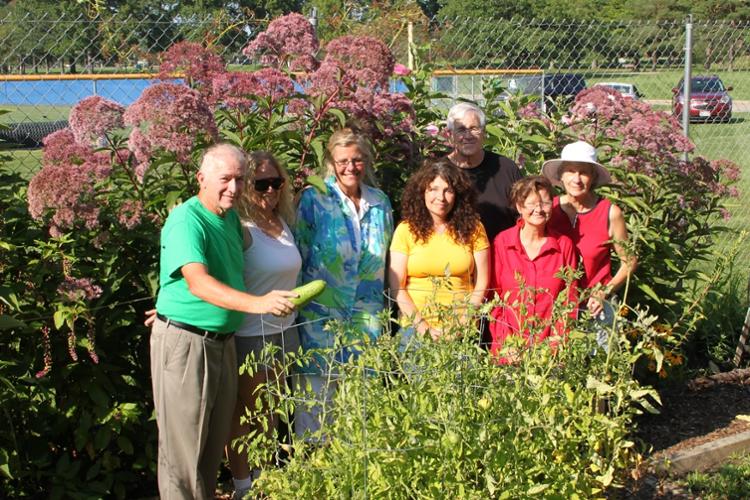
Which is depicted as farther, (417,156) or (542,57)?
(542,57)

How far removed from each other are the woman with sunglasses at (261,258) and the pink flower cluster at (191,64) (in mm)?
557

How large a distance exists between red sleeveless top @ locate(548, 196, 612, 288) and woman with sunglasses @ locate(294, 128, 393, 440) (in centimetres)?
99

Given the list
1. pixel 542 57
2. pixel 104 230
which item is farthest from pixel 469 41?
pixel 104 230

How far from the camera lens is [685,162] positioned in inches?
236

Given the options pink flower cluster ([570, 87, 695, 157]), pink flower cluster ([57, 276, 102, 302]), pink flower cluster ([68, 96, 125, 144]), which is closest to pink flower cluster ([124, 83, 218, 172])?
pink flower cluster ([68, 96, 125, 144])

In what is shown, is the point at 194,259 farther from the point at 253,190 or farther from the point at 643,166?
the point at 643,166

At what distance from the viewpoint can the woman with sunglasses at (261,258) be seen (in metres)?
4.18

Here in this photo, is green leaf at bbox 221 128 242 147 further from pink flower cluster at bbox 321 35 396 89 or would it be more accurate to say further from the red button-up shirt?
the red button-up shirt

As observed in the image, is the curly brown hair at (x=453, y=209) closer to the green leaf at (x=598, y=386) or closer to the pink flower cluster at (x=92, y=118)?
the pink flower cluster at (x=92, y=118)

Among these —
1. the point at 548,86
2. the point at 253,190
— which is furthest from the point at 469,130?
the point at 548,86

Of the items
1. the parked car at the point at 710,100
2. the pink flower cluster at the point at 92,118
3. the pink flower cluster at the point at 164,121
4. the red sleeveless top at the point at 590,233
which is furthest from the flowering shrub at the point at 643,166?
the parked car at the point at 710,100

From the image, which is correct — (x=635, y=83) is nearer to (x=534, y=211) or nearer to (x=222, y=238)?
(x=534, y=211)

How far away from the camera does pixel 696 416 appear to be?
19.6 ft

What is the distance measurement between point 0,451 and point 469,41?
15.2 ft
